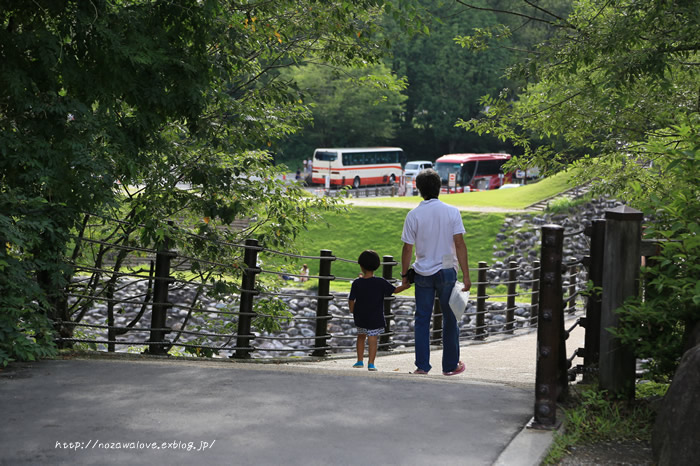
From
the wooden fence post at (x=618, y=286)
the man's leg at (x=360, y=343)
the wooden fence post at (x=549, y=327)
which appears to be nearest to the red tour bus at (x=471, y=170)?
the man's leg at (x=360, y=343)

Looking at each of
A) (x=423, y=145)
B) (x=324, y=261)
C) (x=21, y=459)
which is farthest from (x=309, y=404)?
(x=423, y=145)

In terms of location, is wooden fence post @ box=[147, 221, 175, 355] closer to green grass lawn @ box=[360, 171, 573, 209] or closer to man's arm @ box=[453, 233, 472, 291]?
man's arm @ box=[453, 233, 472, 291]

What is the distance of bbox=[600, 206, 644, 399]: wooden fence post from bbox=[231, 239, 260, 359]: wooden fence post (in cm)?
450

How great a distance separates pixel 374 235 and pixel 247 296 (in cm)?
2663

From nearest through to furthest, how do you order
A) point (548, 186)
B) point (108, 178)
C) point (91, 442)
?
point (91, 442) → point (108, 178) → point (548, 186)

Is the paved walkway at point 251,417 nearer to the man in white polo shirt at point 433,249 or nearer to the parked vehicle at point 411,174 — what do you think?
the man in white polo shirt at point 433,249

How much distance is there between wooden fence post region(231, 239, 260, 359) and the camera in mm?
8681

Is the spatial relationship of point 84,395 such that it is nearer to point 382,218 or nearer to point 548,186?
point 382,218

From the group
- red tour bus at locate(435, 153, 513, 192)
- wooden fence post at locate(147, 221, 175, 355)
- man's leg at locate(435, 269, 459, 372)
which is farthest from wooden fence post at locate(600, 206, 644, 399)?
red tour bus at locate(435, 153, 513, 192)

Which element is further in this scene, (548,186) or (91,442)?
(548,186)

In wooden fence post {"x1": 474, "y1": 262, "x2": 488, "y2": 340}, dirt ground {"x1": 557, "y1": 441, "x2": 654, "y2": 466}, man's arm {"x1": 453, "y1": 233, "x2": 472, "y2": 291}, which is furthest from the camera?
wooden fence post {"x1": 474, "y1": 262, "x2": 488, "y2": 340}

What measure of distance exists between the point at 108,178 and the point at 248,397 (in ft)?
7.06

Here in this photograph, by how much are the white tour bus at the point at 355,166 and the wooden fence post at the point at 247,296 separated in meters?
44.7

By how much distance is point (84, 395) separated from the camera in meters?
4.88
